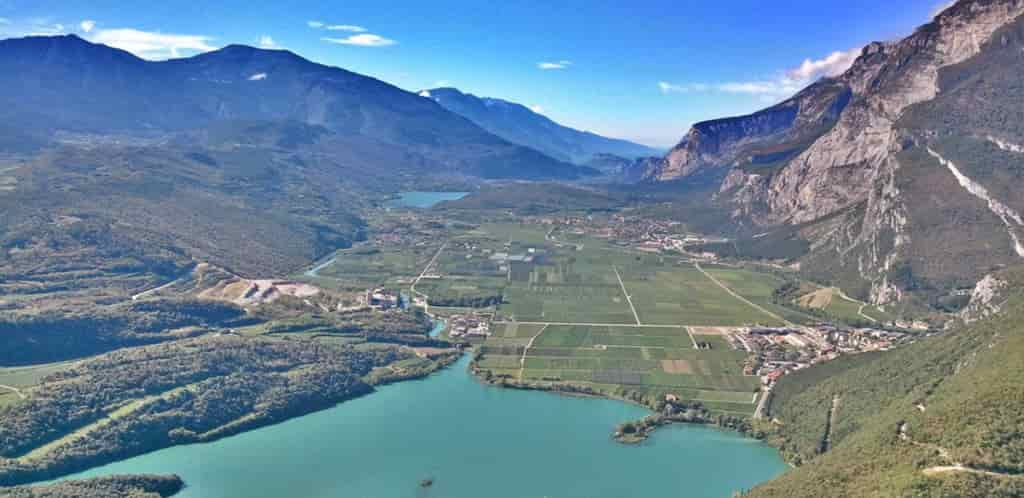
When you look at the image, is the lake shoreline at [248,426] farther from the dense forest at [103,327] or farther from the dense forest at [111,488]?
the dense forest at [103,327]

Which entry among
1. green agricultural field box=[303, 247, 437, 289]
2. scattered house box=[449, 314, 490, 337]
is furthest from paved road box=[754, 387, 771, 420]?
green agricultural field box=[303, 247, 437, 289]

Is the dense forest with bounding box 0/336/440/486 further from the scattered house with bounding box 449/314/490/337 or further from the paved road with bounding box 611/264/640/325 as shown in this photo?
the paved road with bounding box 611/264/640/325

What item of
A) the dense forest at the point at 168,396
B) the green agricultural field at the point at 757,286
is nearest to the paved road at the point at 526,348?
the dense forest at the point at 168,396

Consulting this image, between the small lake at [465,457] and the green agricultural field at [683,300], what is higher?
the green agricultural field at [683,300]

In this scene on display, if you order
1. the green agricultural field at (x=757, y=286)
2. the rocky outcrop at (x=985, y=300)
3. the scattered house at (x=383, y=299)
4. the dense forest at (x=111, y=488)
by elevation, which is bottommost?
the dense forest at (x=111, y=488)

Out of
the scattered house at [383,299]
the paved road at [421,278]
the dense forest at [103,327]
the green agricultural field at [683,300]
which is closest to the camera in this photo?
the dense forest at [103,327]

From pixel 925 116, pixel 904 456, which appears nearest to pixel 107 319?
pixel 904 456
